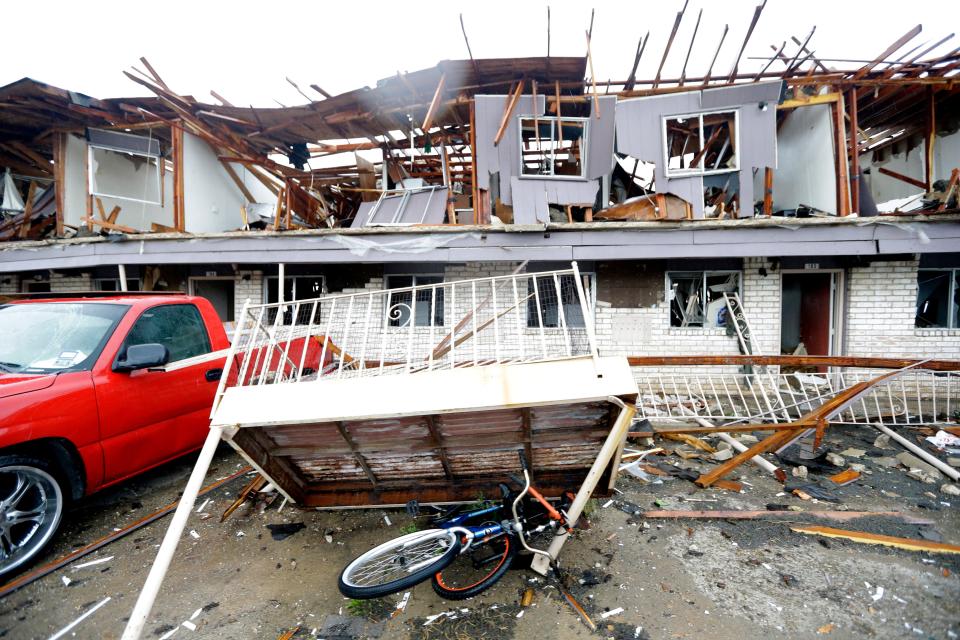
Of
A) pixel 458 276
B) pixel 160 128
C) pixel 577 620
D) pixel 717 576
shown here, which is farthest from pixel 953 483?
pixel 160 128

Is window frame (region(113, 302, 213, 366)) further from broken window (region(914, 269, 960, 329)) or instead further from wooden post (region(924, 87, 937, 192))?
wooden post (region(924, 87, 937, 192))

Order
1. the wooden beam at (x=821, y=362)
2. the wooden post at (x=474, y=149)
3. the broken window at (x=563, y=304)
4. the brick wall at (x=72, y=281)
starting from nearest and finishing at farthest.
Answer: the wooden beam at (x=821, y=362)
the broken window at (x=563, y=304)
the wooden post at (x=474, y=149)
the brick wall at (x=72, y=281)

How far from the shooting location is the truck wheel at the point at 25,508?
2.61 meters

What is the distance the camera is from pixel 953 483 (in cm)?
394

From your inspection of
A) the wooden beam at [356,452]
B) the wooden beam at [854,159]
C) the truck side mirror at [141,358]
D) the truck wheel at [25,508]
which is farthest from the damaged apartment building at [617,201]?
the wooden beam at [356,452]

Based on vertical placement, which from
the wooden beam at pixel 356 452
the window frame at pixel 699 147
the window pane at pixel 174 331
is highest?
the window frame at pixel 699 147

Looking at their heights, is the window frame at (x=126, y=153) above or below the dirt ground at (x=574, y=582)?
above

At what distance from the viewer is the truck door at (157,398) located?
3.12 metres

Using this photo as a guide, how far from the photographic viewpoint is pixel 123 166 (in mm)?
9211

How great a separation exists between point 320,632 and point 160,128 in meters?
10.7

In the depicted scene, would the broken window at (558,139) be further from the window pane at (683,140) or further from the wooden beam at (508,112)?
the window pane at (683,140)

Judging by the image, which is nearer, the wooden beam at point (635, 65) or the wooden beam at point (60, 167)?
the wooden beam at point (635, 65)

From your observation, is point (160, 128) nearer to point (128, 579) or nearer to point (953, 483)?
point (128, 579)

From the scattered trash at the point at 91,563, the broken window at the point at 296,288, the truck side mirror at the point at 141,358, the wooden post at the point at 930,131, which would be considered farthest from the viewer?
the broken window at the point at 296,288
